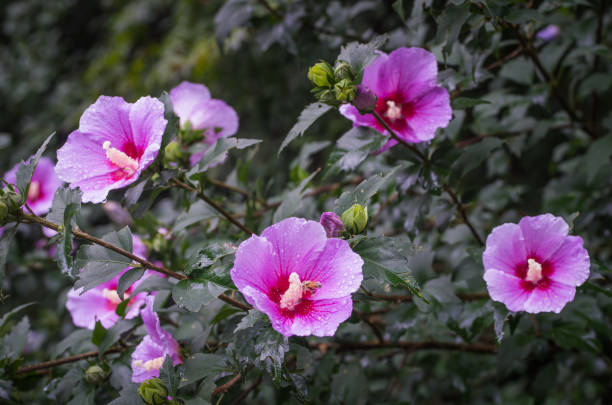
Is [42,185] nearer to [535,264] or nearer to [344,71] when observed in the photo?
[344,71]

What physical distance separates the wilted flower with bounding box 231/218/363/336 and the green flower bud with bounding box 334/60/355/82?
0.90 feet

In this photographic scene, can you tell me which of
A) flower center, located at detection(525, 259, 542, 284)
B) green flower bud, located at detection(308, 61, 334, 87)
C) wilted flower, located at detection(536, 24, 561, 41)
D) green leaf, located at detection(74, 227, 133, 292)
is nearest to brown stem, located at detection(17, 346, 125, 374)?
green leaf, located at detection(74, 227, 133, 292)

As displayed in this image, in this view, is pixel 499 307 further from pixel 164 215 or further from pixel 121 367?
pixel 164 215

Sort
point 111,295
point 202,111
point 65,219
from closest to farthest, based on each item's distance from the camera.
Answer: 1. point 65,219
2. point 111,295
3. point 202,111

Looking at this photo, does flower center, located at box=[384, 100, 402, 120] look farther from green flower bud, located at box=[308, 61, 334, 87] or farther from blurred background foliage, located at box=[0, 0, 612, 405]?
green flower bud, located at box=[308, 61, 334, 87]

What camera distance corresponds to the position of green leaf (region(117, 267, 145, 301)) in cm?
86

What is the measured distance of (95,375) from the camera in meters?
1.01

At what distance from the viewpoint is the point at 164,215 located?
67.3 inches

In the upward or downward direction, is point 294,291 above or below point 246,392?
above

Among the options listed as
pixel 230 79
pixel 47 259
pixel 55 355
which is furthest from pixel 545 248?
pixel 230 79

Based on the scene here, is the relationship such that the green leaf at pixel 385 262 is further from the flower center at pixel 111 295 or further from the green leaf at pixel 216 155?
the flower center at pixel 111 295

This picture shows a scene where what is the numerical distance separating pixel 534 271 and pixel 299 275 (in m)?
0.46

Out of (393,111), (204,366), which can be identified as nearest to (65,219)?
(204,366)

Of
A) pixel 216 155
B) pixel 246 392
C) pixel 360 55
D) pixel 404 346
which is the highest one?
pixel 360 55
